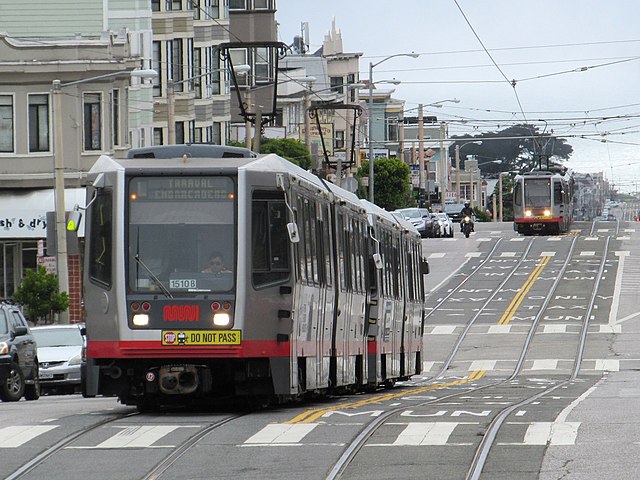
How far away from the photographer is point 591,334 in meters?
50.7

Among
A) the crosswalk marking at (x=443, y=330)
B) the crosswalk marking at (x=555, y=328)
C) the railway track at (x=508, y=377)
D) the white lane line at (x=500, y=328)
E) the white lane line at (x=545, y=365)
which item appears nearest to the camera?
the railway track at (x=508, y=377)

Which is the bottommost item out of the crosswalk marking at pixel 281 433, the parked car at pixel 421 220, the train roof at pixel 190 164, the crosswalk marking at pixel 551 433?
the crosswalk marking at pixel 551 433

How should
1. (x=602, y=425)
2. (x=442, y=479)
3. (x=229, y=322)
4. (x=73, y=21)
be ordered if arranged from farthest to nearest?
1. (x=73, y=21)
2. (x=229, y=322)
3. (x=602, y=425)
4. (x=442, y=479)

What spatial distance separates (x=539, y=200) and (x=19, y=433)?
232 feet

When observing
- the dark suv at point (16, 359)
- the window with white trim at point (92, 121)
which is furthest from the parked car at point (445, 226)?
the dark suv at point (16, 359)

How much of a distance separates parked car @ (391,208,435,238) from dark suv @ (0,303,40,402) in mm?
55776

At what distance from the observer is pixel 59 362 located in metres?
32.0

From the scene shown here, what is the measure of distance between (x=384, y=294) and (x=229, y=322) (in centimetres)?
1008

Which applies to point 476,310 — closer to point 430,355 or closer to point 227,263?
point 430,355

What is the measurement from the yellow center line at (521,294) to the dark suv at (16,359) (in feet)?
96.2

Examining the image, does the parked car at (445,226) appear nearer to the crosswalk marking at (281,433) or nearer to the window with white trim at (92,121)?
the window with white trim at (92,121)

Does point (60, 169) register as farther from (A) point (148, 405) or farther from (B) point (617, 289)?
(B) point (617, 289)

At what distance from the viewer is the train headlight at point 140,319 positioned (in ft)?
57.7

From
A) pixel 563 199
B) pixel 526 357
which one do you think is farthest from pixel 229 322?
pixel 563 199
